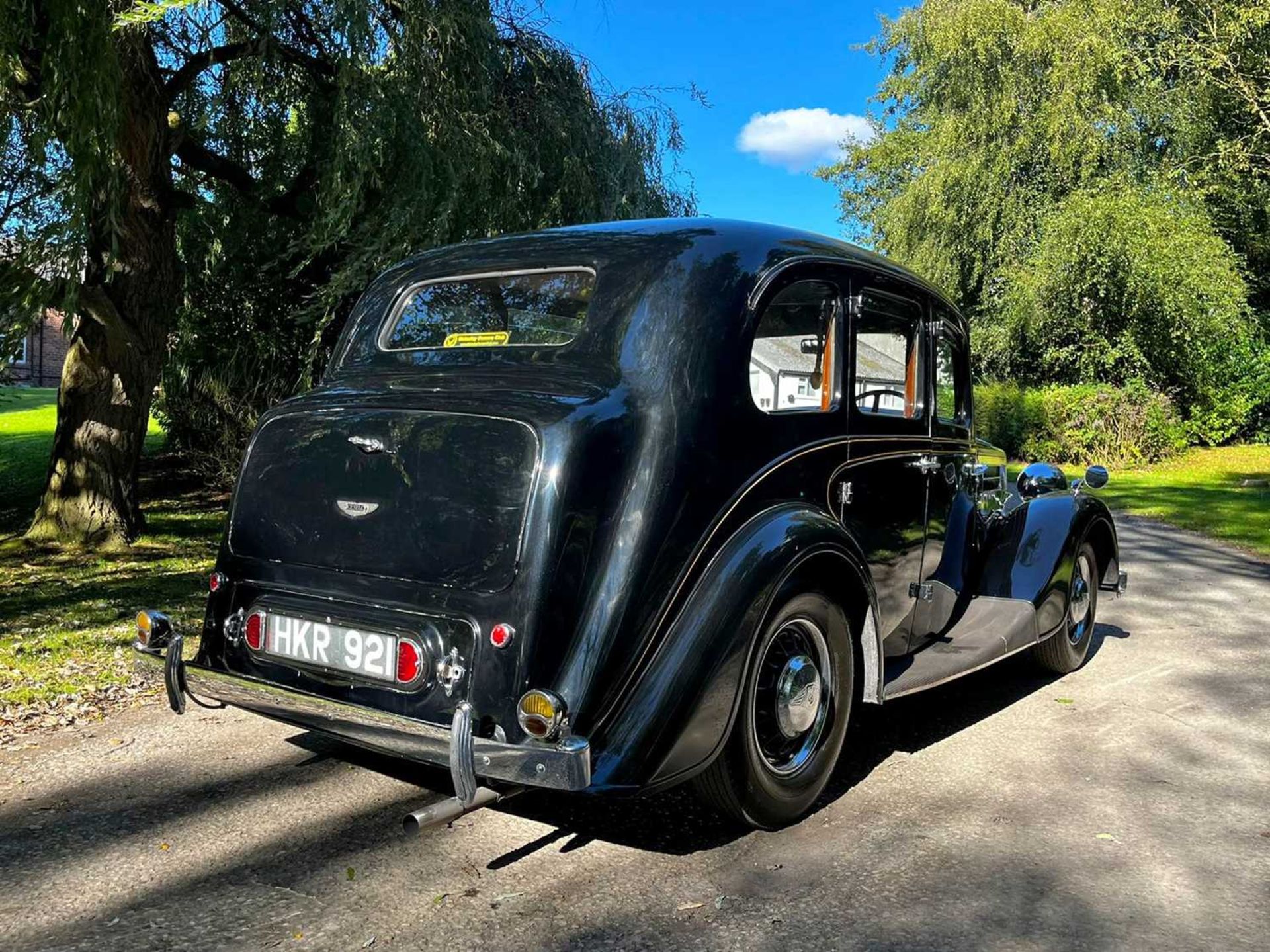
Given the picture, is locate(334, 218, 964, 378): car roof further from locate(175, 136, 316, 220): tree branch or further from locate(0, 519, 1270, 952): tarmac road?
locate(175, 136, 316, 220): tree branch

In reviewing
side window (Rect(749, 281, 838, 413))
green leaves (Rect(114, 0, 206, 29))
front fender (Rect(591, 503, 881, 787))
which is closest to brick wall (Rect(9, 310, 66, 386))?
green leaves (Rect(114, 0, 206, 29))

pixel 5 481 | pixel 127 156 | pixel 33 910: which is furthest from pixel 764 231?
pixel 5 481

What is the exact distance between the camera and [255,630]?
138 inches

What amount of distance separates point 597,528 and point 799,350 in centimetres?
134

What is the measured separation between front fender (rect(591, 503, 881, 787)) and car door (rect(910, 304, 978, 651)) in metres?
1.35

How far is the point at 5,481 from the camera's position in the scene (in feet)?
42.5

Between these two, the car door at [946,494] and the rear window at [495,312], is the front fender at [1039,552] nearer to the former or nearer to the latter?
the car door at [946,494]

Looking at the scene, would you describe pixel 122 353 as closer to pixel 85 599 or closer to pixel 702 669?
pixel 85 599

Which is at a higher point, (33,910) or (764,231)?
(764,231)

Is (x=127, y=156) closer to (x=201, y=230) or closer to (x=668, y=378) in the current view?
(x=201, y=230)

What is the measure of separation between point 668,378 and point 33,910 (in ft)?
7.75

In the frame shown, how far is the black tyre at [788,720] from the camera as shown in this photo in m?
3.29

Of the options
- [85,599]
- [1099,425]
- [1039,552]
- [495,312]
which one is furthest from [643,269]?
[1099,425]

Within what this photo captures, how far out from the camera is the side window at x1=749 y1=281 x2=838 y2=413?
3.76 metres
